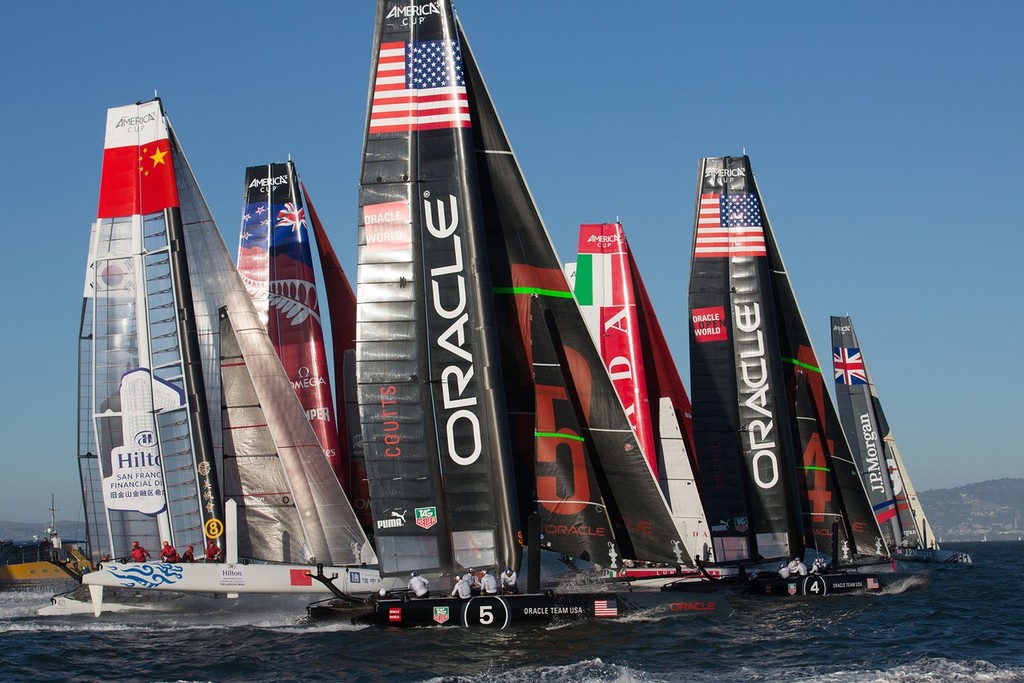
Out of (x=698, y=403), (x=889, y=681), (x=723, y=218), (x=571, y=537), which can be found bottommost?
(x=889, y=681)

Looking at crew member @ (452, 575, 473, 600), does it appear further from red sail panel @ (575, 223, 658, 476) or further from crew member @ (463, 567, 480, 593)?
red sail panel @ (575, 223, 658, 476)

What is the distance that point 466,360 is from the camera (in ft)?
67.5

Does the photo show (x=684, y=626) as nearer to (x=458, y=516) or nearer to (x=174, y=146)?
(x=458, y=516)

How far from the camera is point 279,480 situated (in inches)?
968

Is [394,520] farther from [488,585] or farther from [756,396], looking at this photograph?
[756,396]

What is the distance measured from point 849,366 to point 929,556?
9626 millimetres

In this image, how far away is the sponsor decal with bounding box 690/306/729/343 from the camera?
2938 centimetres

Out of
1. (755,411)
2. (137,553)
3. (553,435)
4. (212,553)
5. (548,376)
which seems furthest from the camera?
(755,411)

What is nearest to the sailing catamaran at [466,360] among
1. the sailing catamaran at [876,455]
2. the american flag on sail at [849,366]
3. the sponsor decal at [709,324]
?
the sponsor decal at [709,324]

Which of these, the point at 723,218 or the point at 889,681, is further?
the point at 723,218

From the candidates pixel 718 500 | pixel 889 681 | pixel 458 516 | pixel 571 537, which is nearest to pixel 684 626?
pixel 571 537

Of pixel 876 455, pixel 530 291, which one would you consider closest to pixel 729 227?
pixel 530 291

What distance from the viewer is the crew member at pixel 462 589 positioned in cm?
1867

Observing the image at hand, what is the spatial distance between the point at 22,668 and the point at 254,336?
370 inches
